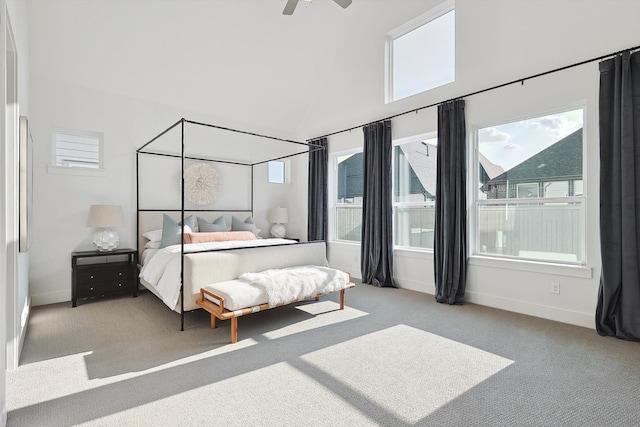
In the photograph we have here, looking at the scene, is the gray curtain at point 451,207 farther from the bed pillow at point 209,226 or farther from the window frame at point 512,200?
the bed pillow at point 209,226

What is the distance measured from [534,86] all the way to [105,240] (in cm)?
525

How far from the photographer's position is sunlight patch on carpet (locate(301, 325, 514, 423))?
202 cm

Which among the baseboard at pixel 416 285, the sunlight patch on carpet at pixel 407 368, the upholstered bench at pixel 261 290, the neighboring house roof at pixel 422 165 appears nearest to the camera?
the sunlight patch on carpet at pixel 407 368

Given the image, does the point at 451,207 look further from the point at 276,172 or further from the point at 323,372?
the point at 276,172

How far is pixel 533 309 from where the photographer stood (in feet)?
11.8

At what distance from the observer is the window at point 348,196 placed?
18.7 feet

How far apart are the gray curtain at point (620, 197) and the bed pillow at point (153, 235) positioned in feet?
16.3

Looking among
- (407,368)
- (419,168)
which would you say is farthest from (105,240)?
(419,168)

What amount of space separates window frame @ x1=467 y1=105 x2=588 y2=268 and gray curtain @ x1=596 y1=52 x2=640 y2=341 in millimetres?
234

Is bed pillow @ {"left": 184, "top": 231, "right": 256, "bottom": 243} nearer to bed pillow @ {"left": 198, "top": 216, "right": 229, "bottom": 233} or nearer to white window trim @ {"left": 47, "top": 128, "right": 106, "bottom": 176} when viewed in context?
bed pillow @ {"left": 198, "top": 216, "right": 229, "bottom": 233}

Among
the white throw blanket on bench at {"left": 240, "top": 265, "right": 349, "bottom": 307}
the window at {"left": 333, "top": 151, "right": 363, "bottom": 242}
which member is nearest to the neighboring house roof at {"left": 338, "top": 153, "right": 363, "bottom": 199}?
the window at {"left": 333, "top": 151, "right": 363, "bottom": 242}

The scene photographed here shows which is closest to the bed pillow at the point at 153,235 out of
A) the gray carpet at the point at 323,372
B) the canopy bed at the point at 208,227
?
the canopy bed at the point at 208,227

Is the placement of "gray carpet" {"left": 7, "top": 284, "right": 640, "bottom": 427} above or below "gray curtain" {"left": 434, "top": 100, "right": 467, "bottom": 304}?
below

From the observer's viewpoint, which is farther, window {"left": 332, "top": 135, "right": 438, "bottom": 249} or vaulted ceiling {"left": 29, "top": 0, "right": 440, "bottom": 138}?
window {"left": 332, "top": 135, "right": 438, "bottom": 249}
